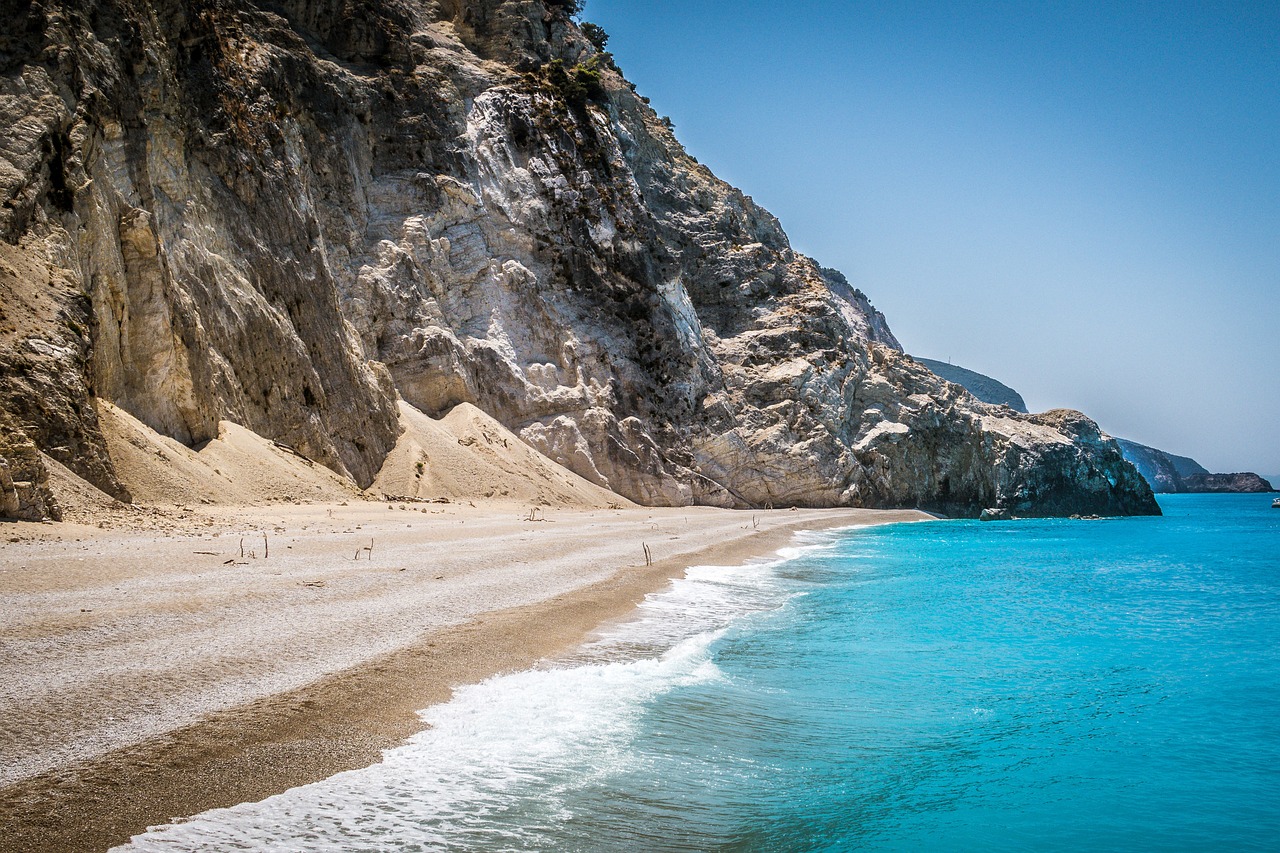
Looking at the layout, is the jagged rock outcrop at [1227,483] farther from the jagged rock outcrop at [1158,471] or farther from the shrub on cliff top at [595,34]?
the shrub on cliff top at [595,34]

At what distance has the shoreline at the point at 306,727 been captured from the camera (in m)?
3.64

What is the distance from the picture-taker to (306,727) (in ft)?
16.3

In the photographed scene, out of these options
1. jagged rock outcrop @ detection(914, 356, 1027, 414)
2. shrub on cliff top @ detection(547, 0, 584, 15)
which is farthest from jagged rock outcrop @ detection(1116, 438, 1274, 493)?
shrub on cliff top @ detection(547, 0, 584, 15)

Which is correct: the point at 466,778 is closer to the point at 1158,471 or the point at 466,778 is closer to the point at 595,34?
the point at 595,34

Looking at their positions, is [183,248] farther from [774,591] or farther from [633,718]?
[633,718]

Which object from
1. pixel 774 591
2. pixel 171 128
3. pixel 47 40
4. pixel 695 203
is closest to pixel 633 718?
pixel 774 591

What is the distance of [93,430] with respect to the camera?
1233 cm

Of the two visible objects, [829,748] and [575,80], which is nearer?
[829,748]

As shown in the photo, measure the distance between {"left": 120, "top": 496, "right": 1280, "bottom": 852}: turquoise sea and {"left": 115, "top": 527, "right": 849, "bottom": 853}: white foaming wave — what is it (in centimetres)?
2

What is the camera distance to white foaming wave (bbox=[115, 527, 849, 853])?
3.86 metres

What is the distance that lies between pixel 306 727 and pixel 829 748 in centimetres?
384

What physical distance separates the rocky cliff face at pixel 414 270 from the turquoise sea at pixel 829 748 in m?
8.20

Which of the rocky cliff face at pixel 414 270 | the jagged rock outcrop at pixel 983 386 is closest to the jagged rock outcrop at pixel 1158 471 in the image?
the jagged rock outcrop at pixel 983 386

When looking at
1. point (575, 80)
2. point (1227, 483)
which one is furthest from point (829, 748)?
point (1227, 483)
